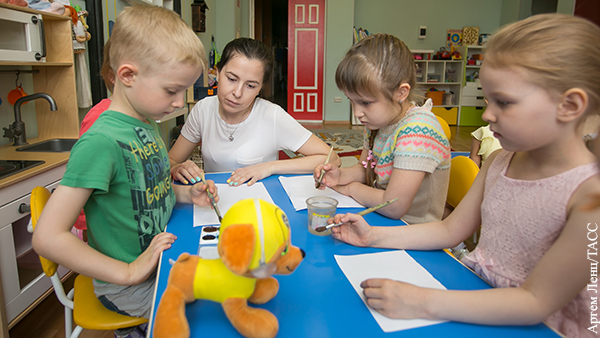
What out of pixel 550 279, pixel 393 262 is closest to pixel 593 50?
pixel 550 279

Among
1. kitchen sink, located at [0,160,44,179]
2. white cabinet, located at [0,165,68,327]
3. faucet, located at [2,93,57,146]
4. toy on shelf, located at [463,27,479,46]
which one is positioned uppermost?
toy on shelf, located at [463,27,479,46]

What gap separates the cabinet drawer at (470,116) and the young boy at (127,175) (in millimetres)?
7767

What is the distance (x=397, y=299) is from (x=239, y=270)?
291 millimetres

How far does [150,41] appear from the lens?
91cm

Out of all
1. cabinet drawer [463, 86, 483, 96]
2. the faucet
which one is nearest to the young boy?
the faucet

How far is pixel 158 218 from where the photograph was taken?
1.04m

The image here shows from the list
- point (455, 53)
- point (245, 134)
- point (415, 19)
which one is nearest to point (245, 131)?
point (245, 134)

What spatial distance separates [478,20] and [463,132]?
273 cm

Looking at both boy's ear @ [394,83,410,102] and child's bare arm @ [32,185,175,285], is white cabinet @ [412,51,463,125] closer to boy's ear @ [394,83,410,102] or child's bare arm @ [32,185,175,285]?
boy's ear @ [394,83,410,102]

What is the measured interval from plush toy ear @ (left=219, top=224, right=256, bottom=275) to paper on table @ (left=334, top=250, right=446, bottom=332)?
0.90ft

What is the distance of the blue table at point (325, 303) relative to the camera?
0.62 m

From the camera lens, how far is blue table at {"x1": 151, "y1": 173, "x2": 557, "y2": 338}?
24.4 inches

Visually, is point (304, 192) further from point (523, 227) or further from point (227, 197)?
point (523, 227)

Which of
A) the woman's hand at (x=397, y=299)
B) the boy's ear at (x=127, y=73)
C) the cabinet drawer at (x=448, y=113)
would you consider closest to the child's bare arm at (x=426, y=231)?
the woman's hand at (x=397, y=299)
